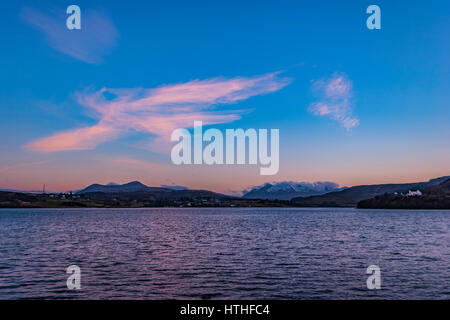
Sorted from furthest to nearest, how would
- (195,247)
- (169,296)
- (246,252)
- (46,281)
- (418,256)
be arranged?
1. (195,247)
2. (246,252)
3. (418,256)
4. (46,281)
5. (169,296)

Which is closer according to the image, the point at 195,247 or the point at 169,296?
the point at 169,296

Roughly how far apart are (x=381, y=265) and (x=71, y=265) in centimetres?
4058

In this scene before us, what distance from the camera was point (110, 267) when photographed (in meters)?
48.9

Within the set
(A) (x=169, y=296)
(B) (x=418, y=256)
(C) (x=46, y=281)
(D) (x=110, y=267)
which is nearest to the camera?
(A) (x=169, y=296)
